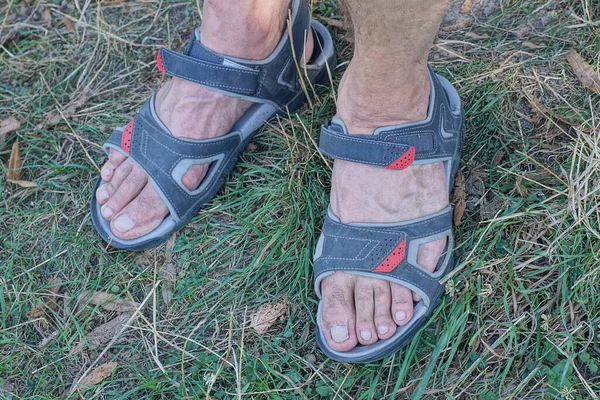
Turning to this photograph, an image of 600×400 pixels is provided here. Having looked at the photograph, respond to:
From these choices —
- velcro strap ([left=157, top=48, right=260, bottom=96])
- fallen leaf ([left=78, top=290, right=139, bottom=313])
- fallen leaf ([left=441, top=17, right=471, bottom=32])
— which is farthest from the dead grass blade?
fallen leaf ([left=441, top=17, right=471, bottom=32])

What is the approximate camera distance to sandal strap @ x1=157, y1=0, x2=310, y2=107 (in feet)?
5.66

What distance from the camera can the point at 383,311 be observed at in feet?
5.09

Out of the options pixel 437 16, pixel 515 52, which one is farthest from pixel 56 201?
pixel 515 52

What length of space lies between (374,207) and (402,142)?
0.17 metres

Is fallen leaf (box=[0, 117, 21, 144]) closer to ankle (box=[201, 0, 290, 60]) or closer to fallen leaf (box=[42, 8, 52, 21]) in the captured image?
fallen leaf (box=[42, 8, 52, 21])

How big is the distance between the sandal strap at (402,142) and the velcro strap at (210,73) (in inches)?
10.9

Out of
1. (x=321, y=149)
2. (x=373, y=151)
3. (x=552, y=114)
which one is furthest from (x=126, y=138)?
(x=552, y=114)

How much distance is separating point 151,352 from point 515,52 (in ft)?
4.35

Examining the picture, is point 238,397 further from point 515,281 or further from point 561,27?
point 561,27

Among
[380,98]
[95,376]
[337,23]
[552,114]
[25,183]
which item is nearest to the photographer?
[380,98]

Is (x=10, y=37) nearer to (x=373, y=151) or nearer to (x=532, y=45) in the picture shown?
(x=373, y=151)

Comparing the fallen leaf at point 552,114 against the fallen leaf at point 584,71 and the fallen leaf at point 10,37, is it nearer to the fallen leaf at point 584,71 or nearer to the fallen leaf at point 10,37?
the fallen leaf at point 584,71

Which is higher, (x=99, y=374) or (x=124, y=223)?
(x=124, y=223)

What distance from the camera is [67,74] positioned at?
2211 millimetres
